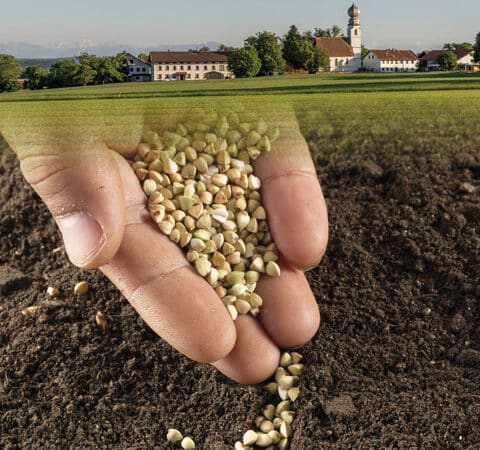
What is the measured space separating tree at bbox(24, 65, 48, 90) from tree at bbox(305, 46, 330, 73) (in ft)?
9.38

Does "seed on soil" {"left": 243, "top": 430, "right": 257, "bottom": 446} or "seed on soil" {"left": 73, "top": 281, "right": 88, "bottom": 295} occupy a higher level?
"seed on soil" {"left": 73, "top": 281, "right": 88, "bottom": 295}

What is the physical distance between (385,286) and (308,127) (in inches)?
75.8

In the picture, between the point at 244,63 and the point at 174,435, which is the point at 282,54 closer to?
the point at 244,63

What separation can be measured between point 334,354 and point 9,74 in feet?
11.3

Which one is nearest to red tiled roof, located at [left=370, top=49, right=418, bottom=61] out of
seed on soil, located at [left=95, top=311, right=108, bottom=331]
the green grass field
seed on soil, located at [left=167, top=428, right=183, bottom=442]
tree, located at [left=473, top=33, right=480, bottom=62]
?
the green grass field

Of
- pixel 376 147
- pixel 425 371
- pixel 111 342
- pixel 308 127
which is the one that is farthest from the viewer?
pixel 308 127

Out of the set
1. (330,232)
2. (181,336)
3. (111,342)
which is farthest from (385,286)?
(111,342)

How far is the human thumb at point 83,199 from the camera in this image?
1.96 m

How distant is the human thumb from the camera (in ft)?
6.44

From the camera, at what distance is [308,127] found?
4418 millimetres

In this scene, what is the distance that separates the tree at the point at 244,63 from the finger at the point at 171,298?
338cm

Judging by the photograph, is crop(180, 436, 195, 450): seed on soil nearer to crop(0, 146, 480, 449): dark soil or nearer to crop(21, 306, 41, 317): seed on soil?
crop(0, 146, 480, 449): dark soil

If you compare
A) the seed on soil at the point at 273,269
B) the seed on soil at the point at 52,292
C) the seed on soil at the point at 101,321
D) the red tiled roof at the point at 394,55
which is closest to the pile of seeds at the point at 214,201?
the seed on soil at the point at 273,269

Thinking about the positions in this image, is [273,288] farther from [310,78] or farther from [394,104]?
[310,78]
